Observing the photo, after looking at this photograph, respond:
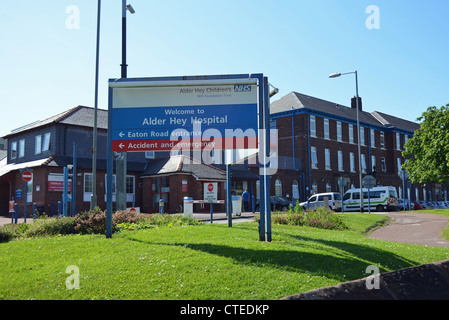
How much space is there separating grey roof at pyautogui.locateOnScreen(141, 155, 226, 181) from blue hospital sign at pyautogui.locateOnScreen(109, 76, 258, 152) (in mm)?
22266

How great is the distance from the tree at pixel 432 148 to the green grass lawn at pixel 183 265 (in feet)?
81.2

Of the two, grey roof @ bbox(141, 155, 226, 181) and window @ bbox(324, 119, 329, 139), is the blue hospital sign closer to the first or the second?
grey roof @ bbox(141, 155, 226, 181)

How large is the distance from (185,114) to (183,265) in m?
4.17

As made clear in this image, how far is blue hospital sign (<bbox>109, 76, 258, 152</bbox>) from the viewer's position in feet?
30.3

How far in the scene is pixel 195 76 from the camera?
9.32 m

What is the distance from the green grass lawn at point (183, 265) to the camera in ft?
17.1

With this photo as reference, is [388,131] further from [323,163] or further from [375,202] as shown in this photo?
[375,202]

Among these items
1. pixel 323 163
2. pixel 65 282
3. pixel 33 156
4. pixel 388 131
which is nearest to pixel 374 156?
pixel 388 131

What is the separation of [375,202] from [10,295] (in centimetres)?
3458

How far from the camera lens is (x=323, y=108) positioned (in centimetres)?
5056

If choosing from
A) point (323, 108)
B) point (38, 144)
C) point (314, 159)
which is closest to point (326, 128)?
point (323, 108)

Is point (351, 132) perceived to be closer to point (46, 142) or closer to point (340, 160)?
point (340, 160)

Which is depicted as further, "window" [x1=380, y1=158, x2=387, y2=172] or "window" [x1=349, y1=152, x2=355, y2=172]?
"window" [x1=380, y1=158, x2=387, y2=172]

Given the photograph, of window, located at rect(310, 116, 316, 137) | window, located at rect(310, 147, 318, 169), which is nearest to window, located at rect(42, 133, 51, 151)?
window, located at rect(310, 147, 318, 169)
